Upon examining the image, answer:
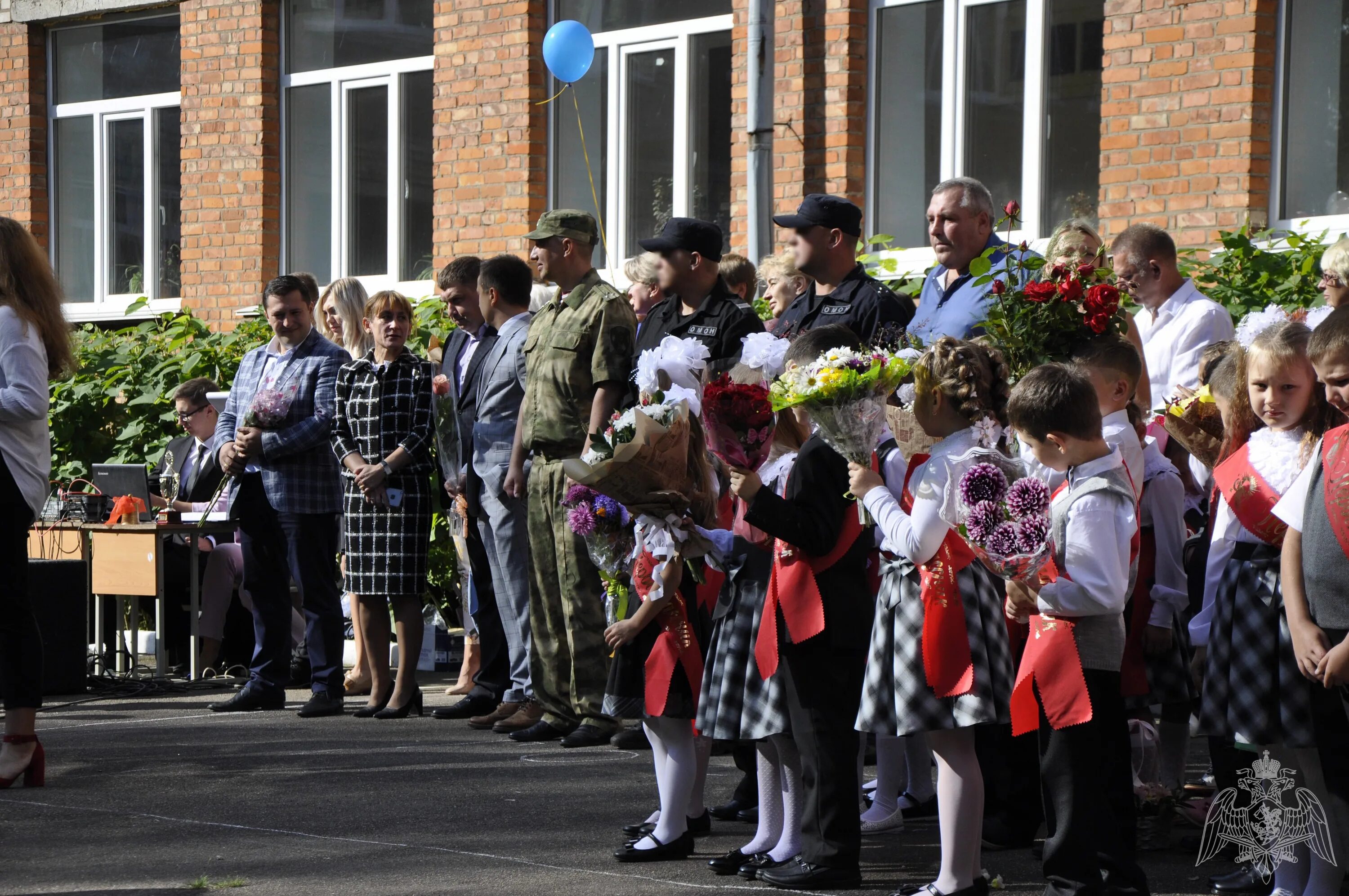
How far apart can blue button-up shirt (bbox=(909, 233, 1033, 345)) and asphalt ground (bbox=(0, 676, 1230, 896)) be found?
188 centimetres

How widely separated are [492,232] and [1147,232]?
6.52 meters

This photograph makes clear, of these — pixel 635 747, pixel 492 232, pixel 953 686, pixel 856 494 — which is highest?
pixel 492 232

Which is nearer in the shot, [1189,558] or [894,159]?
[1189,558]

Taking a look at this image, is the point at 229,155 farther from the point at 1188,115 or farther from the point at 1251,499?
the point at 1251,499

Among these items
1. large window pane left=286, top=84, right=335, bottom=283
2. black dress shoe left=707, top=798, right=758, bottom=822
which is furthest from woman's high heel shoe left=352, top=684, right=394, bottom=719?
large window pane left=286, top=84, right=335, bottom=283

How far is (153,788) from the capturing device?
6773 mm

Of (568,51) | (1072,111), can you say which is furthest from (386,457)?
(1072,111)

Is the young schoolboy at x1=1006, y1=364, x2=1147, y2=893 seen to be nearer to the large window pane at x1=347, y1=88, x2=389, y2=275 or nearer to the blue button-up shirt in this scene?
the blue button-up shirt

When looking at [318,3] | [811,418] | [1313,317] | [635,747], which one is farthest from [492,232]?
[811,418]

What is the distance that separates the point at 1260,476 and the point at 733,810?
225 centimetres

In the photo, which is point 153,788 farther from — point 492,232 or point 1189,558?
point 492,232

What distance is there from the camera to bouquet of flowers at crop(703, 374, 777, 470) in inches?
199

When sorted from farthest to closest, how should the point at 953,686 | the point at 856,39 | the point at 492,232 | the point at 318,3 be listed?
the point at 318,3 → the point at 492,232 → the point at 856,39 → the point at 953,686

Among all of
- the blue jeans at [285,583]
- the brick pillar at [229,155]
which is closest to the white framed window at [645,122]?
the brick pillar at [229,155]
